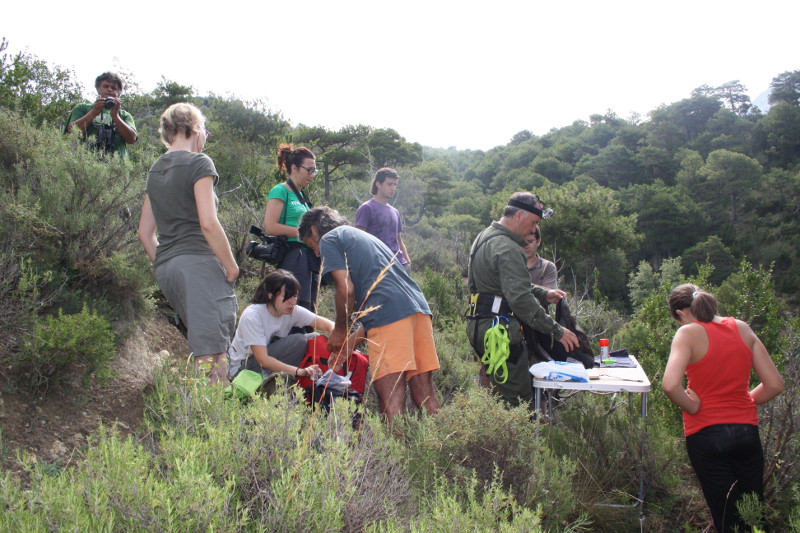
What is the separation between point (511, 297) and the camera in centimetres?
352

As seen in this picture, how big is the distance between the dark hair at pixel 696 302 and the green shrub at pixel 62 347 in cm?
327

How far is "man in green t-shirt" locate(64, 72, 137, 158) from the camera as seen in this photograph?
13.5 feet

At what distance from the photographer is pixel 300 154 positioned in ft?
13.5

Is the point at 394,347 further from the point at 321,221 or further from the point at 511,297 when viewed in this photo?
the point at 511,297

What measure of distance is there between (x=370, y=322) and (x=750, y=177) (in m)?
68.7

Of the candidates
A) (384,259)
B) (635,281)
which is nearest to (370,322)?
(384,259)

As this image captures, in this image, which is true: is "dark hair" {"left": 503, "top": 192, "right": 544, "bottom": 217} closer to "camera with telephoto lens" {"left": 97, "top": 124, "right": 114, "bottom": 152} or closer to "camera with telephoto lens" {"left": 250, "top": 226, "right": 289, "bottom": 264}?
"camera with telephoto lens" {"left": 250, "top": 226, "right": 289, "bottom": 264}

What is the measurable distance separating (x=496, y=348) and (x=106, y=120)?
354 cm

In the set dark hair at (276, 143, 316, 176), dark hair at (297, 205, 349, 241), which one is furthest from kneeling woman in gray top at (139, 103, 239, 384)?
dark hair at (276, 143, 316, 176)

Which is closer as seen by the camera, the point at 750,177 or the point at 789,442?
the point at 789,442

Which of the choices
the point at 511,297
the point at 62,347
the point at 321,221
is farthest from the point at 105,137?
the point at 511,297

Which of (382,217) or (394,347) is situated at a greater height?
(382,217)

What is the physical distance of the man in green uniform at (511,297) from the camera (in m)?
3.55

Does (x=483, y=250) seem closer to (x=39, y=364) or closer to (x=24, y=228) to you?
(x=39, y=364)
